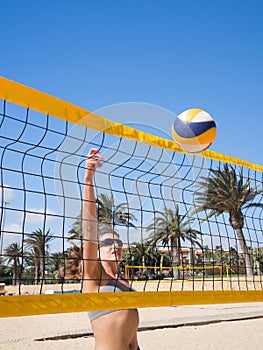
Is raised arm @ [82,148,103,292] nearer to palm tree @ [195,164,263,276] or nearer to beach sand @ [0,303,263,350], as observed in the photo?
palm tree @ [195,164,263,276]

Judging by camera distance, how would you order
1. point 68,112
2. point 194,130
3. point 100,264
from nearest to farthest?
point 100,264 < point 68,112 < point 194,130

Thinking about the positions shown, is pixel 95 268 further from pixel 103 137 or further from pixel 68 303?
pixel 103 137

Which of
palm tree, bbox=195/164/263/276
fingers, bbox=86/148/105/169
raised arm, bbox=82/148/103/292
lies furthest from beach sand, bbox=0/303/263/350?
fingers, bbox=86/148/105/169

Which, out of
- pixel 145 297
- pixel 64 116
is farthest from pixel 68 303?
pixel 64 116

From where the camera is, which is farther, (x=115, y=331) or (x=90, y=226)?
(x=90, y=226)

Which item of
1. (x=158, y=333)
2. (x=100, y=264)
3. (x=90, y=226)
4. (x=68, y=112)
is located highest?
(x=68, y=112)

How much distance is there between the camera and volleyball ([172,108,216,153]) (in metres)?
3.88

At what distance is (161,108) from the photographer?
3.43 m

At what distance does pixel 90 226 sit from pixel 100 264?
261mm

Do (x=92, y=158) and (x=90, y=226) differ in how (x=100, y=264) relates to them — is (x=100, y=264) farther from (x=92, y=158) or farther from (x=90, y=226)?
(x=92, y=158)

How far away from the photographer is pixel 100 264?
117 inches

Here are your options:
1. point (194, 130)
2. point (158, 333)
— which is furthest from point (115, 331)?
point (158, 333)

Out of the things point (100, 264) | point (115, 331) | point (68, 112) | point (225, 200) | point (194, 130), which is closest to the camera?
point (115, 331)

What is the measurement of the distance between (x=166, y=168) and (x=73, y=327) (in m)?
5.17
